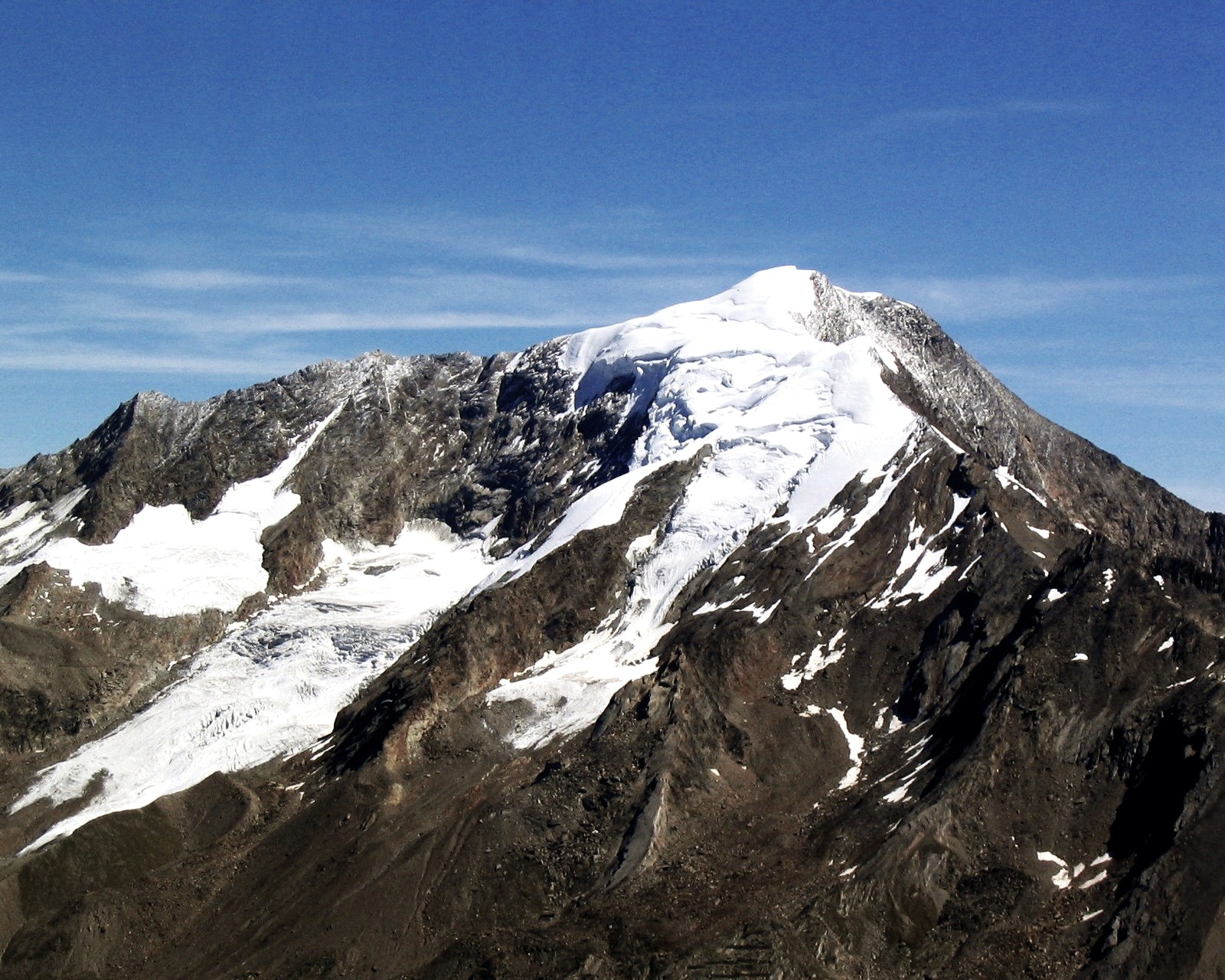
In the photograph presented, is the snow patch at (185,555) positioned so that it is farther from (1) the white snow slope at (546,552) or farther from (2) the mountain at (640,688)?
(2) the mountain at (640,688)

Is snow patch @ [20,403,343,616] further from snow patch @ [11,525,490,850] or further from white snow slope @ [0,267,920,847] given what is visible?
snow patch @ [11,525,490,850]

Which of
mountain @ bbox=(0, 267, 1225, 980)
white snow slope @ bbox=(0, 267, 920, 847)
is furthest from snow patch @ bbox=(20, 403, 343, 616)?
mountain @ bbox=(0, 267, 1225, 980)

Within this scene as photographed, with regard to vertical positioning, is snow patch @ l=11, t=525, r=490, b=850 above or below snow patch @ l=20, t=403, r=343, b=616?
below

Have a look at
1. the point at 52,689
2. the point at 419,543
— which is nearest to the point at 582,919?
the point at 52,689

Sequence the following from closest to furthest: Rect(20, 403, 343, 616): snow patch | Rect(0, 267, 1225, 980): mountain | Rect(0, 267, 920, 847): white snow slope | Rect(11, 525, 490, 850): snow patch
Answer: Rect(0, 267, 1225, 980): mountain
Rect(0, 267, 920, 847): white snow slope
Rect(11, 525, 490, 850): snow patch
Rect(20, 403, 343, 616): snow patch

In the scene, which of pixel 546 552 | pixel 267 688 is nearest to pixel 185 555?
pixel 267 688

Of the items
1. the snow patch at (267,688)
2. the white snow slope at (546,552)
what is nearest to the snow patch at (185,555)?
the white snow slope at (546,552)

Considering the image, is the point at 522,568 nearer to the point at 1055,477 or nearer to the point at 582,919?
the point at 582,919

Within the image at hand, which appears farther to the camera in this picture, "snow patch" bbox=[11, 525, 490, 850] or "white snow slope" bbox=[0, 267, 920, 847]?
"snow patch" bbox=[11, 525, 490, 850]
